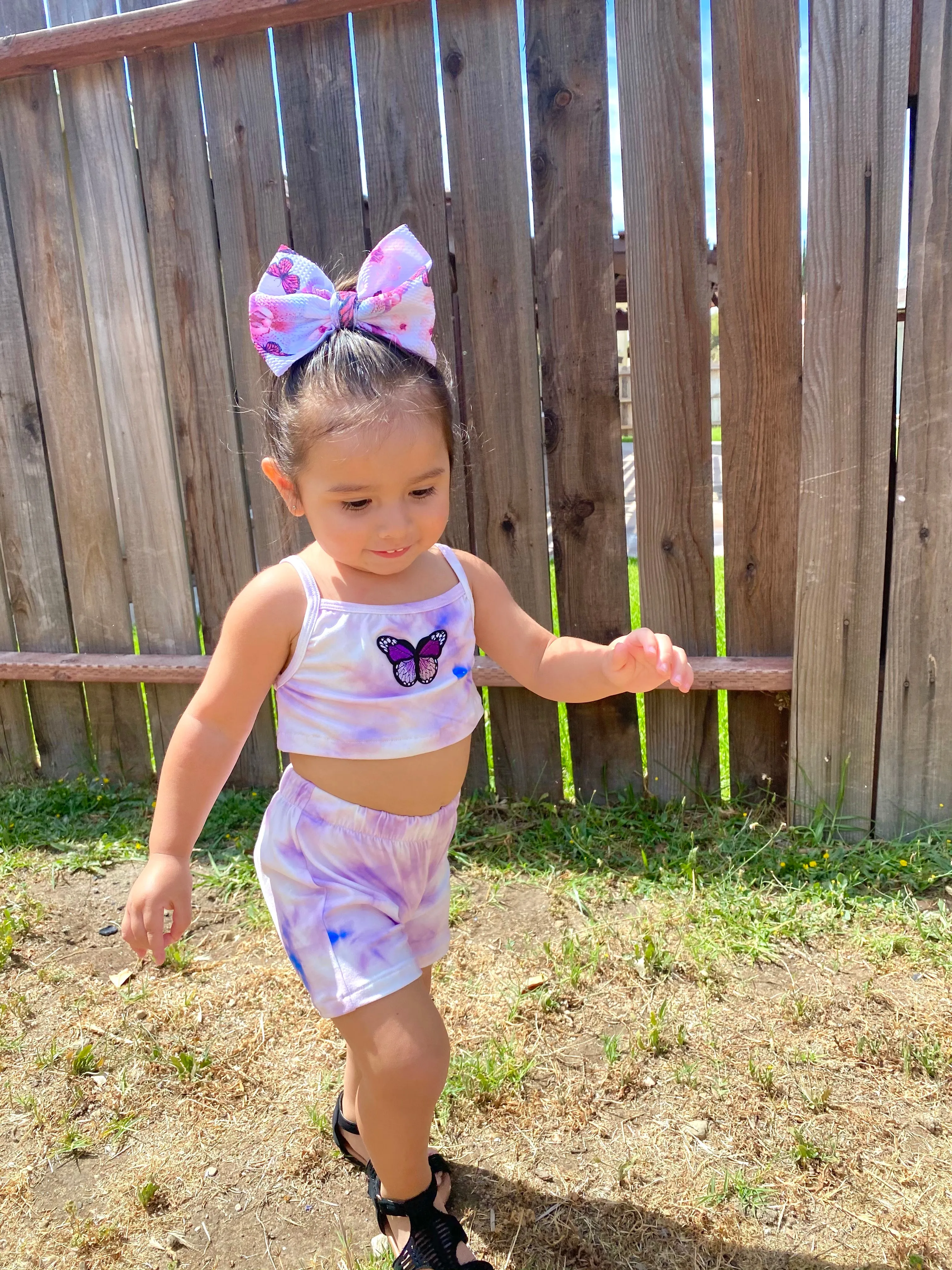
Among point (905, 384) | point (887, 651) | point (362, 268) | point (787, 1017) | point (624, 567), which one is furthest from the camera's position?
point (624, 567)

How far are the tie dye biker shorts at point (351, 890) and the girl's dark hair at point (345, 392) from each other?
0.64m

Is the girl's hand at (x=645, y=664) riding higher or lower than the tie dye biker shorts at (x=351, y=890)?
higher

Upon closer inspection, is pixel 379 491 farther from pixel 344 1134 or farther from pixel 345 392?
pixel 344 1134

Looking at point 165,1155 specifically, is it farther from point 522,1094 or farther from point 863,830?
point 863,830

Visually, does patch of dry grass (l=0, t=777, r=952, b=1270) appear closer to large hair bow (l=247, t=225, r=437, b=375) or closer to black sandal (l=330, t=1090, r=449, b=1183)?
black sandal (l=330, t=1090, r=449, b=1183)

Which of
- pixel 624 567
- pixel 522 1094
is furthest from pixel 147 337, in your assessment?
pixel 522 1094

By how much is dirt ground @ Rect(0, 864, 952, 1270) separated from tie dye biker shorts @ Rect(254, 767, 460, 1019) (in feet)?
1.72

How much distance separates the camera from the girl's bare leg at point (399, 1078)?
5.17ft

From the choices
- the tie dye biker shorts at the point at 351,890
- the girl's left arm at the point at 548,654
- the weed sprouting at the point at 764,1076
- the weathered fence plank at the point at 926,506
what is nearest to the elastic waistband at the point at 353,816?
the tie dye biker shorts at the point at 351,890

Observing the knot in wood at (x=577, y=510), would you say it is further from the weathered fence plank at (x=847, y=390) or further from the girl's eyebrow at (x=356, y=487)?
the girl's eyebrow at (x=356, y=487)

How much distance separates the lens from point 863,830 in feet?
9.98

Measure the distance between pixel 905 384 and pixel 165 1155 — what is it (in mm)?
2705

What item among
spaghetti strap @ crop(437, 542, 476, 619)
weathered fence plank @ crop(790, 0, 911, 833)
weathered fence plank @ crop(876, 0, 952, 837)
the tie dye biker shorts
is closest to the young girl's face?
spaghetti strap @ crop(437, 542, 476, 619)

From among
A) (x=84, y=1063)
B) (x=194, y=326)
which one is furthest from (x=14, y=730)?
(x=84, y=1063)
